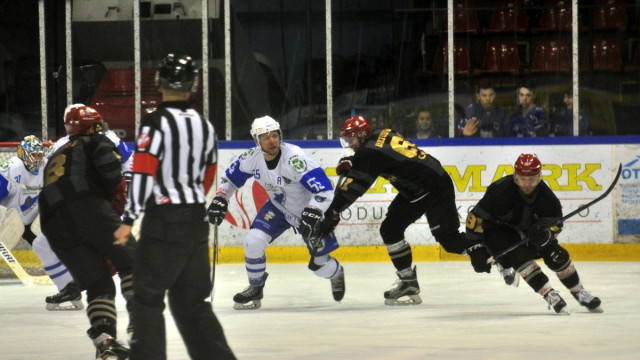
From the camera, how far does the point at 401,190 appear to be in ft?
26.4

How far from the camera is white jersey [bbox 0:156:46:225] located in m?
9.75

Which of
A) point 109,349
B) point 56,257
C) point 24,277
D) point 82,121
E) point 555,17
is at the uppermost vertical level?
Answer: point 555,17

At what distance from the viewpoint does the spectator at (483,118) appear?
37.0ft

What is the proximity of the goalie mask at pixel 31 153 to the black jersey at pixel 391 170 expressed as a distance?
2.82 meters

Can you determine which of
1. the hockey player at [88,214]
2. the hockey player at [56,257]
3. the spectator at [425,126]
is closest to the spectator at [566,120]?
the spectator at [425,126]

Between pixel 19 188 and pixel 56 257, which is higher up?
pixel 19 188

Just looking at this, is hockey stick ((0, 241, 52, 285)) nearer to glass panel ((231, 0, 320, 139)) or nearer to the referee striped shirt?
glass panel ((231, 0, 320, 139))

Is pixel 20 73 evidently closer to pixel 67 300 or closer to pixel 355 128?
pixel 67 300

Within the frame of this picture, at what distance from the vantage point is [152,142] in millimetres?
4582

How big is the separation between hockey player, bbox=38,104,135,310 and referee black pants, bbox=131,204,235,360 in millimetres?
1220

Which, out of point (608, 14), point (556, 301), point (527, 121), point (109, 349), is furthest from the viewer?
point (608, 14)

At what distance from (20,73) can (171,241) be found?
26.0 feet

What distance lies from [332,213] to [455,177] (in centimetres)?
325

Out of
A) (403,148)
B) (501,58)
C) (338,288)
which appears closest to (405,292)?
(338,288)
